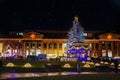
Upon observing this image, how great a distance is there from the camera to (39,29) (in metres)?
129

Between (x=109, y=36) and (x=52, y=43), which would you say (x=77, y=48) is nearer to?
(x=52, y=43)

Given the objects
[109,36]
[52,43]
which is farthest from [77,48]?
[109,36]

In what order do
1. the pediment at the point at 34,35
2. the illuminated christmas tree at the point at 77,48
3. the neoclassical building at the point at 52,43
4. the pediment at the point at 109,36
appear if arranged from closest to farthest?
the illuminated christmas tree at the point at 77,48, the neoclassical building at the point at 52,43, the pediment at the point at 109,36, the pediment at the point at 34,35

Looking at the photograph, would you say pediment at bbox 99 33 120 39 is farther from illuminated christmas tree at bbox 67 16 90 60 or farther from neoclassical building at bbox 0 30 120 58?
illuminated christmas tree at bbox 67 16 90 60

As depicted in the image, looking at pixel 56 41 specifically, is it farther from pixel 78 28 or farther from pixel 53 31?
pixel 78 28

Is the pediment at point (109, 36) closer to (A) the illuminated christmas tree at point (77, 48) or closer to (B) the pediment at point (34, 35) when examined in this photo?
(B) the pediment at point (34, 35)

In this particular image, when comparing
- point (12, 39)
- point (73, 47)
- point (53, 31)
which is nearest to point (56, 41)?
point (53, 31)

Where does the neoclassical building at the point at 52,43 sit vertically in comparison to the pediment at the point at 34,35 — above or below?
below

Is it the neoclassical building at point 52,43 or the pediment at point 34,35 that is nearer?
the neoclassical building at point 52,43

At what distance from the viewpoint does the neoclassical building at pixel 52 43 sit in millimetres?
119000

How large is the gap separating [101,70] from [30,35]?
83755mm

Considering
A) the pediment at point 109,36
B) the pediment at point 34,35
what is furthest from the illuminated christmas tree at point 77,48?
the pediment at point 109,36

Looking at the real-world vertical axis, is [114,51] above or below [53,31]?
below

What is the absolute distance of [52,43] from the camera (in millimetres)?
120750
